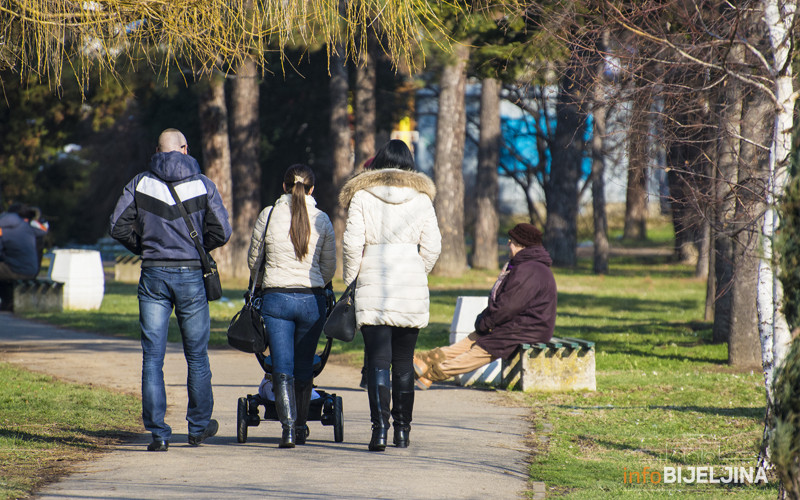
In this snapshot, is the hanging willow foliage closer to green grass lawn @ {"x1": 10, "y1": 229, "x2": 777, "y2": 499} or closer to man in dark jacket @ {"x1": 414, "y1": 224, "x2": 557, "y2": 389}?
green grass lawn @ {"x1": 10, "y1": 229, "x2": 777, "y2": 499}

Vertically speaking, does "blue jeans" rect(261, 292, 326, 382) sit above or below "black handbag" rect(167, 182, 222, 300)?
below

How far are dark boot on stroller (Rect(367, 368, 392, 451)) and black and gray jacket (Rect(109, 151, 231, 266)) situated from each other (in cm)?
127

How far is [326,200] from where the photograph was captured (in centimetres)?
3334

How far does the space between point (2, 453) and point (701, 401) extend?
5.75 meters

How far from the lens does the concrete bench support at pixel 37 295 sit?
16.4 m

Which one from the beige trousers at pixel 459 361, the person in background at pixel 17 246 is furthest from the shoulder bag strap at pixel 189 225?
the person in background at pixel 17 246

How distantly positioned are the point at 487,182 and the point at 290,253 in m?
28.7

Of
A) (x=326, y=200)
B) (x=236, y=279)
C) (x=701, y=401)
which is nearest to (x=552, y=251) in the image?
(x=326, y=200)

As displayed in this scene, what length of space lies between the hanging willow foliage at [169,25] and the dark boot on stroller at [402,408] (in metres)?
2.03

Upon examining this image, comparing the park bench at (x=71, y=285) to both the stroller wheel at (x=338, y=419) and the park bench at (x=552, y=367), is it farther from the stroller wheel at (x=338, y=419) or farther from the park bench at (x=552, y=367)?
the stroller wheel at (x=338, y=419)

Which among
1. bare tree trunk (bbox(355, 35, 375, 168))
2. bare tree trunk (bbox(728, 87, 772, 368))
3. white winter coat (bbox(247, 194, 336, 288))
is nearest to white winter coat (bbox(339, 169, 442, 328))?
white winter coat (bbox(247, 194, 336, 288))

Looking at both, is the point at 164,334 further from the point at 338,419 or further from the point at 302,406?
the point at 338,419

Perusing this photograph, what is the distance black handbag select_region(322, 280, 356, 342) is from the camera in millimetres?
6070

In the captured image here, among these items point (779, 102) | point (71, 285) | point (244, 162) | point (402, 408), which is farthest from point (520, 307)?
point (244, 162)
